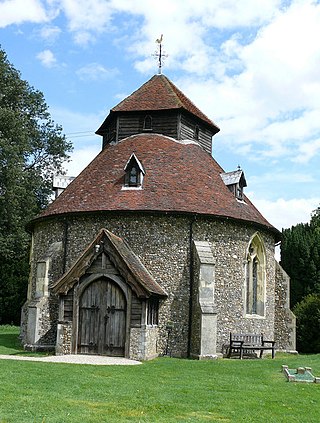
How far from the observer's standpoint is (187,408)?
1040 cm

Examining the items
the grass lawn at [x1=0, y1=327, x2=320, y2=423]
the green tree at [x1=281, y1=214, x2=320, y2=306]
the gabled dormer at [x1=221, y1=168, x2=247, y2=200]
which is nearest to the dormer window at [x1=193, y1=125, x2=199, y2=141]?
the gabled dormer at [x1=221, y1=168, x2=247, y2=200]

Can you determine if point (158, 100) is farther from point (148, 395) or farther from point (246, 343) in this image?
point (148, 395)

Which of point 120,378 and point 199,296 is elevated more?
point 199,296

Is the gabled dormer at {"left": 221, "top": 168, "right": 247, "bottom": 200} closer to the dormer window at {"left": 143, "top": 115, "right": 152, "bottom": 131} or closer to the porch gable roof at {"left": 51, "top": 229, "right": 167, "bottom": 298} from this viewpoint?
the dormer window at {"left": 143, "top": 115, "right": 152, "bottom": 131}

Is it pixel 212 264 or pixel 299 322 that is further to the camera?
pixel 299 322

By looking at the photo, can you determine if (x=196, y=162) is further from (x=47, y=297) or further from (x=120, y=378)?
(x=120, y=378)

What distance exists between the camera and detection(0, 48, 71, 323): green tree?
36500 mm

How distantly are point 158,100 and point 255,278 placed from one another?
30.0 ft

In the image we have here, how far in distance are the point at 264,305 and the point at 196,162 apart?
260 inches

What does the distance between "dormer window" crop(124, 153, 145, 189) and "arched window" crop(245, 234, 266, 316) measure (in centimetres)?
516

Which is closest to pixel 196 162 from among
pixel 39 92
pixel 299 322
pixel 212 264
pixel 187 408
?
pixel 212 264

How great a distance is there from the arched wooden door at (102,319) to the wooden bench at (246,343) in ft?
15.0

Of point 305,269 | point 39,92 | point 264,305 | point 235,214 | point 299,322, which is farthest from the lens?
point 39,92

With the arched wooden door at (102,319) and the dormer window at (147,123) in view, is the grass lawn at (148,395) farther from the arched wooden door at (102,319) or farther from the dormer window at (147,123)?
the dormer window at (147,123)
